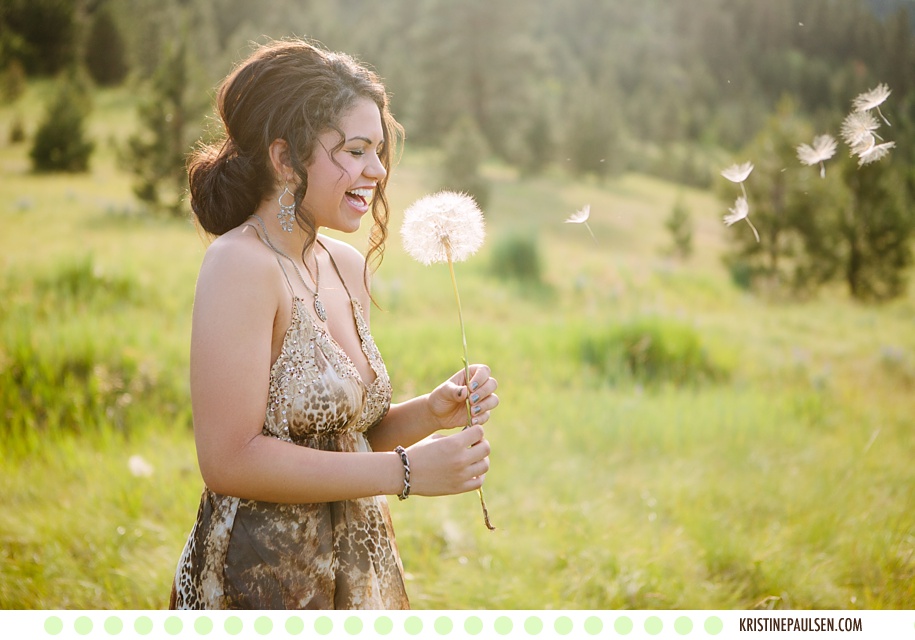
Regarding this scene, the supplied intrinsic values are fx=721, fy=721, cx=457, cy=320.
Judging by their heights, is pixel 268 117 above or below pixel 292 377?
above

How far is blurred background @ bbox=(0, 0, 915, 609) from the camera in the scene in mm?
3014

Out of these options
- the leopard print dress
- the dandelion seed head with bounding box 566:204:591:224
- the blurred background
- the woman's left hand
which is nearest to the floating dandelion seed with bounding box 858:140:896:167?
the dandelion seed head with bounding box 566:204:591:224

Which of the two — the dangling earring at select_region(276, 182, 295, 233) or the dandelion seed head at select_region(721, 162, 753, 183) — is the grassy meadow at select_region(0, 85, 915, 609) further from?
the dangling earring at select_region(276, 182, 295, 233)

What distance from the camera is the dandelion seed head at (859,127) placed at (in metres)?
2.10

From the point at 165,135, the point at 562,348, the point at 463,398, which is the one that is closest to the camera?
the point at 463,398

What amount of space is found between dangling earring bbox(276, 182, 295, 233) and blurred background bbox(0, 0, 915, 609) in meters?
0.34

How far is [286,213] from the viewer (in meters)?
1.65

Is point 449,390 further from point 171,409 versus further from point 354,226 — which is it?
point 171,409

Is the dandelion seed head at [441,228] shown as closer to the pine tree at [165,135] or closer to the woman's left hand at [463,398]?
the woman's left hand at [463,398]

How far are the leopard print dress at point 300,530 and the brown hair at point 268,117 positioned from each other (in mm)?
300

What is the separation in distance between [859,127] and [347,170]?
1535 millimetres
